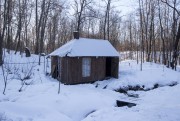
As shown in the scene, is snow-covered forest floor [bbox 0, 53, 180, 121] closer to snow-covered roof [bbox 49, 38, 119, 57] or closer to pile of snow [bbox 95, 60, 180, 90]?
pile of snow [bbox 95, 60, 180, 90]

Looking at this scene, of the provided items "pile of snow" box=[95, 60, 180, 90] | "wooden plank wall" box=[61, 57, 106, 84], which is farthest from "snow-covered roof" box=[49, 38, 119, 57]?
"pile of snow" box=[95, 60, 180, 90]

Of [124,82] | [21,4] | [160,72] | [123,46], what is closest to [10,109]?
[124,82]

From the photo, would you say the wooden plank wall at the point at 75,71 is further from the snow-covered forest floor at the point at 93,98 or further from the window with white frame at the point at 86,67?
the snow-covered forest floor at the point at 93,98

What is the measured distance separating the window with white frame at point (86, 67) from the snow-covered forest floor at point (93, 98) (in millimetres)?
1067

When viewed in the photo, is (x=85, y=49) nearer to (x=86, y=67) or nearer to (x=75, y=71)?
(x=86, y=67)

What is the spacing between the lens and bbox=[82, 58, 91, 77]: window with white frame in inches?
870

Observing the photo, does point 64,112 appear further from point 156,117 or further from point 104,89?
point 104,89

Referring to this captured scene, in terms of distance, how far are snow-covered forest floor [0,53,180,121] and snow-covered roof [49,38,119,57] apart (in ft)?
8.14

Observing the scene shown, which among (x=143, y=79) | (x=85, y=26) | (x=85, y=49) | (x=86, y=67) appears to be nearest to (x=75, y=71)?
(x=86, y=67)

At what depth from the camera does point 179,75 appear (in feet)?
87.9

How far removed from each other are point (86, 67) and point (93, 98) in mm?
6518

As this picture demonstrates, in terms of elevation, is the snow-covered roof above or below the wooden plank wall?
above

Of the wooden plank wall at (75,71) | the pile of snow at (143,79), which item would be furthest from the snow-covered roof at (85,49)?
the pile of snow at (143,79)

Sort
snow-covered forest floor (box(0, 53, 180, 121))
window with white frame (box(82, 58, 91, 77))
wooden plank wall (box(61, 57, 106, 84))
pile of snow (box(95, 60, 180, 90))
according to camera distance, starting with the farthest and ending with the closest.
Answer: pile of snow (box(95, 60, 180, 90))
window with white frame (box(82, 58, 91, 77))
wooden plank wall (box(61, 57, 106, 84))
snow-covered forest floor (box(0, 53, 180, 121))
